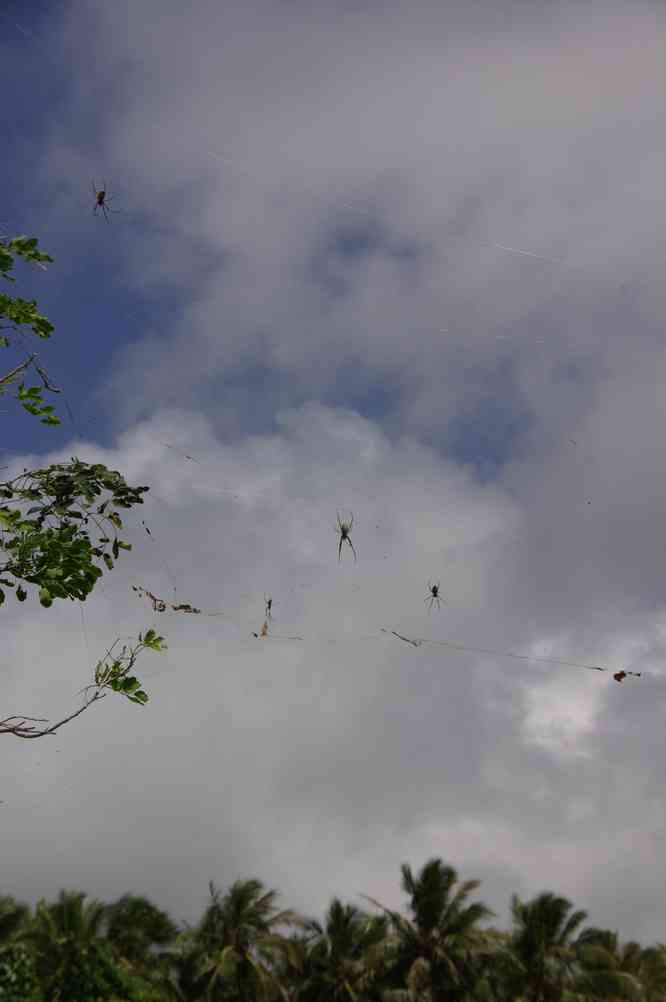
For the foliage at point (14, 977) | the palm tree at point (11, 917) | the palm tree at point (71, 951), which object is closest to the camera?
the foliage at point (14, 977)

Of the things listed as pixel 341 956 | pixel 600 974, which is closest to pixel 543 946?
pixel 600 974

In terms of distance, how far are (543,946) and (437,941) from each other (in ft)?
12.7

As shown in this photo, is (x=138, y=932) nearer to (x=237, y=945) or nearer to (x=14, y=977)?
(x=237, y=945)

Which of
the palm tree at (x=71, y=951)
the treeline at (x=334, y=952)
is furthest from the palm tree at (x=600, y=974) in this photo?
the palm tree at (x=71, y=951)

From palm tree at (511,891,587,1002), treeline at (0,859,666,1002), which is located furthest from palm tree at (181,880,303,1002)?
palm tree at (511,891,587,1002)

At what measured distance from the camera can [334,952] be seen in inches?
1432

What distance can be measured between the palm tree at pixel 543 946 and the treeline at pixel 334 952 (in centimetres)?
4

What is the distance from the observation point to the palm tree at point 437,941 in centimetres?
3475

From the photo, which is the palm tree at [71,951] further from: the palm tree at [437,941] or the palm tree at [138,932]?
the palm tree at [437,941]

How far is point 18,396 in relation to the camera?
672 cm

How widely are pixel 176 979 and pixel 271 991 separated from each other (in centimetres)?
365

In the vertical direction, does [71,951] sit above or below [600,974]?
below

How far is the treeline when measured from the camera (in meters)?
33.7

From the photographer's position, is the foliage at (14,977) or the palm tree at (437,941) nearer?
the foliage at (14,977)
